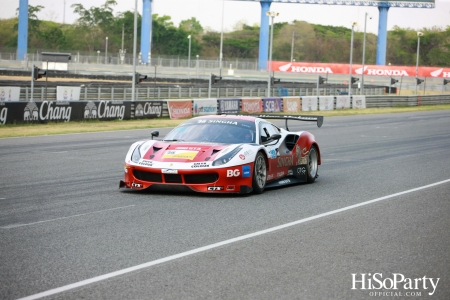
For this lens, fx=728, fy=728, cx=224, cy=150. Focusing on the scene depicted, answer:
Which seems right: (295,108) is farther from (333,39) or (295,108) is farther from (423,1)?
(333,39)

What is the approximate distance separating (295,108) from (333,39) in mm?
119510

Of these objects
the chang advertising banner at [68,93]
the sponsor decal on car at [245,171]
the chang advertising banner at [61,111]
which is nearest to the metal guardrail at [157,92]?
the chang advertising banner at [68,93]

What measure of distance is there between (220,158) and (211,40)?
522 ft

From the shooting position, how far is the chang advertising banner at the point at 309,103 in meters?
46.6

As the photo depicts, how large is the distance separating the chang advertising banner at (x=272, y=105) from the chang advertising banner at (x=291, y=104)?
0.62m

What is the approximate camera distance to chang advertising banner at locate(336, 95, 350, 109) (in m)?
51.1

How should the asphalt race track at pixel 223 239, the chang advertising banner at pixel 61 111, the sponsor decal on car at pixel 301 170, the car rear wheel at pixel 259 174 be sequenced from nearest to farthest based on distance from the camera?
the asphalt race track at pixel 223 239 → the car rear wheel at pixel 259 174 → the sponsor decal on car at pixel 301 170 → the chang advertising banner at pixel 61 111

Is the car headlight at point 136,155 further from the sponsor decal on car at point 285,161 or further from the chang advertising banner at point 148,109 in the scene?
the chang advertising banner at point 148,109

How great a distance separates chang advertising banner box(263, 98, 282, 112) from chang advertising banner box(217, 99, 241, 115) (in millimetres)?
3267

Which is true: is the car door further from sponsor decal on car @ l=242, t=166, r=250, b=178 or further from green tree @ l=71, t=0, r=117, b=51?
green tree @ l=71, t=0, r=117, b=51

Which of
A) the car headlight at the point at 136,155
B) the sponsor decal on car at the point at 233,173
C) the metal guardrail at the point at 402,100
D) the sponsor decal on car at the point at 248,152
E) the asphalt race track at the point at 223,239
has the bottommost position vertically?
the asphalt race track at the point at 223,239

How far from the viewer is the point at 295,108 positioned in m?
46.2

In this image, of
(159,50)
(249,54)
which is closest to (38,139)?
(159,50)

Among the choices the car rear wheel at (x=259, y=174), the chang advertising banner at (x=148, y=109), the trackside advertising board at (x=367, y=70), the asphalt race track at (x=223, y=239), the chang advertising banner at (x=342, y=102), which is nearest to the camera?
the asphalt race track at (x=223, y=239)
